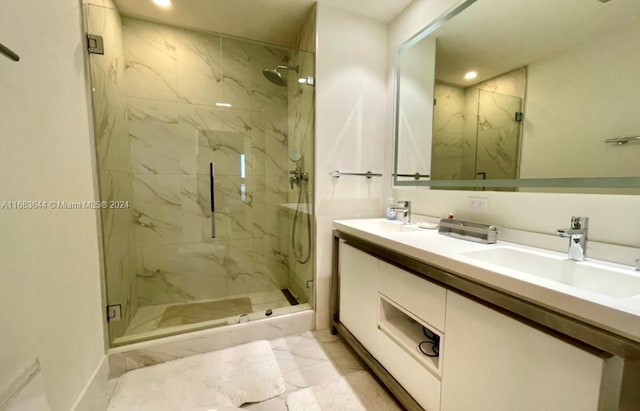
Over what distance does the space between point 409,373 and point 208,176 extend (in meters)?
2.10

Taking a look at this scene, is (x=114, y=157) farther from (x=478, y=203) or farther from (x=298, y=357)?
(x=478, y=203)

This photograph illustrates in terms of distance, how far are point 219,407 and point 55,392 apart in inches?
25.8

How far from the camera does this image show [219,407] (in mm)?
Result: 1217

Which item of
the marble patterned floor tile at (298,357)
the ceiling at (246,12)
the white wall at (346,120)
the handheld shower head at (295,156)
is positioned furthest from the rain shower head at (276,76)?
the marble patterned floor tile at (298,357)

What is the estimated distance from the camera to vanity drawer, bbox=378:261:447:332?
100cm

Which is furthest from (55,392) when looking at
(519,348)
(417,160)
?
(417,160)

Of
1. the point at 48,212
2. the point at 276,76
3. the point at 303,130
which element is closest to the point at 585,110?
the point at 303,130

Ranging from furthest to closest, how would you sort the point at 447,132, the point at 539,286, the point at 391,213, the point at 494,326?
the point at 391,213
the point at 447,132
the point at 494,326
the point at 539,286

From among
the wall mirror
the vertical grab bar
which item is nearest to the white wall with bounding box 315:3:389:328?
the wall mirror

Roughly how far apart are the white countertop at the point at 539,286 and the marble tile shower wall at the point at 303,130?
1037 mm

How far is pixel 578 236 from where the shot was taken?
37.4 inches

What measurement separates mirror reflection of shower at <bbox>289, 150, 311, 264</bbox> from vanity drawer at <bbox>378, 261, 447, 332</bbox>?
0.89 m

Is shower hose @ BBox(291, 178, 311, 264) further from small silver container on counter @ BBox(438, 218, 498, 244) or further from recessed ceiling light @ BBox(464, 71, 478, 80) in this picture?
recessed ceiling light @ BBox(464, 71, 478, 80)

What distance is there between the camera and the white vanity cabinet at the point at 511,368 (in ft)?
1.97
